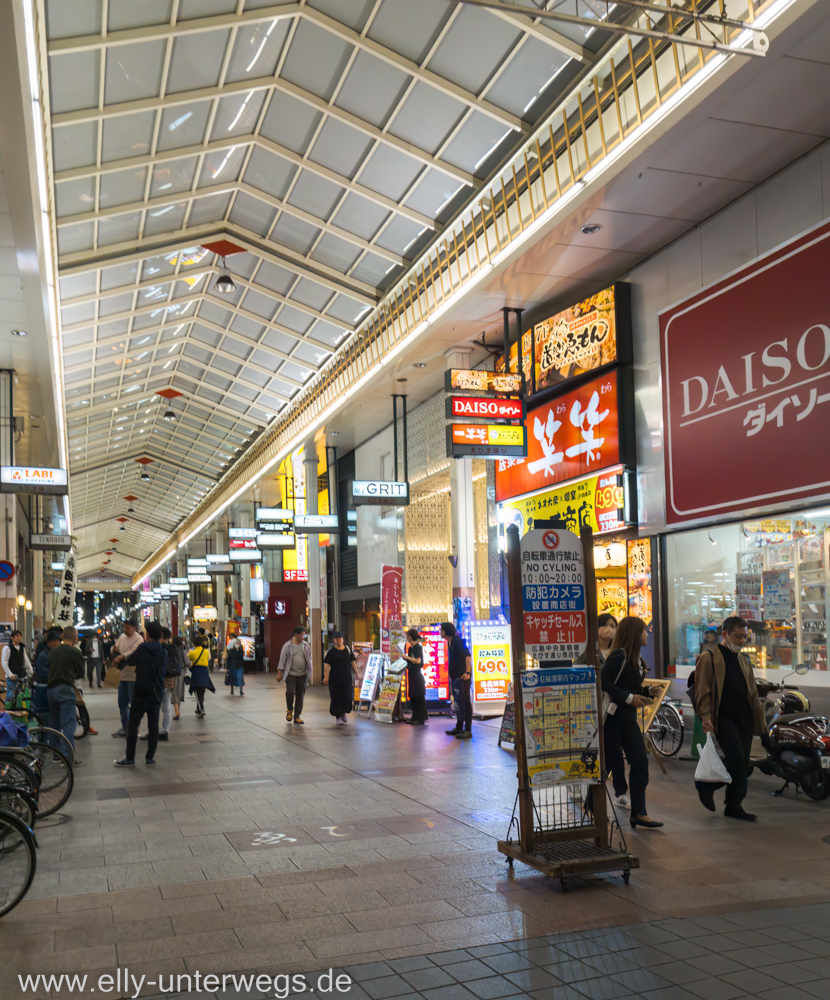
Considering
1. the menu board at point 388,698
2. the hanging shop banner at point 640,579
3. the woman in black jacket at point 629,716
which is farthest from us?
the menu board at point 388,698

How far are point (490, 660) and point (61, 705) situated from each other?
650 centimetres

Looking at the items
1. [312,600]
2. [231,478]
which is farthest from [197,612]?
[312,600]

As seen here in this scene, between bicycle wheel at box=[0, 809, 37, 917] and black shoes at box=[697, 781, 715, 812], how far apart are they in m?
4.69

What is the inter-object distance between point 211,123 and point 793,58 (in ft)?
23.1

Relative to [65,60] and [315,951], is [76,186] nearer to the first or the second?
[65,60]

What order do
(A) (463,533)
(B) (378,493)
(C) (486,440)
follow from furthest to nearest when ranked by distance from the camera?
1. (B) (378,493)
2. (A) (463,533)
3. (C) (486,440)

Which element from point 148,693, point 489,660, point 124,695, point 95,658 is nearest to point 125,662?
point 124,695

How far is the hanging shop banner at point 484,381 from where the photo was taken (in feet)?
38.3

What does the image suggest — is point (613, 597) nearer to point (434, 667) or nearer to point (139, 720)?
point (434, 667)

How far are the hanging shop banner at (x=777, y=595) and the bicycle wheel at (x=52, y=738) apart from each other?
272 inches

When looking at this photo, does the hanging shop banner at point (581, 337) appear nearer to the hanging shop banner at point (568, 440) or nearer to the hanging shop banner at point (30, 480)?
the hanging shop banner at point (568, 440)

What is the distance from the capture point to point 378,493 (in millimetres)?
16250

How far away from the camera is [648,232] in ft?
34.1

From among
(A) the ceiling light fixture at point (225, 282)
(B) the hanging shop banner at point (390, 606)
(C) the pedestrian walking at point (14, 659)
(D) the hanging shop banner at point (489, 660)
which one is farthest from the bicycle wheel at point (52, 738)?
(A) the ceiling light fixture at point (225, 282)
